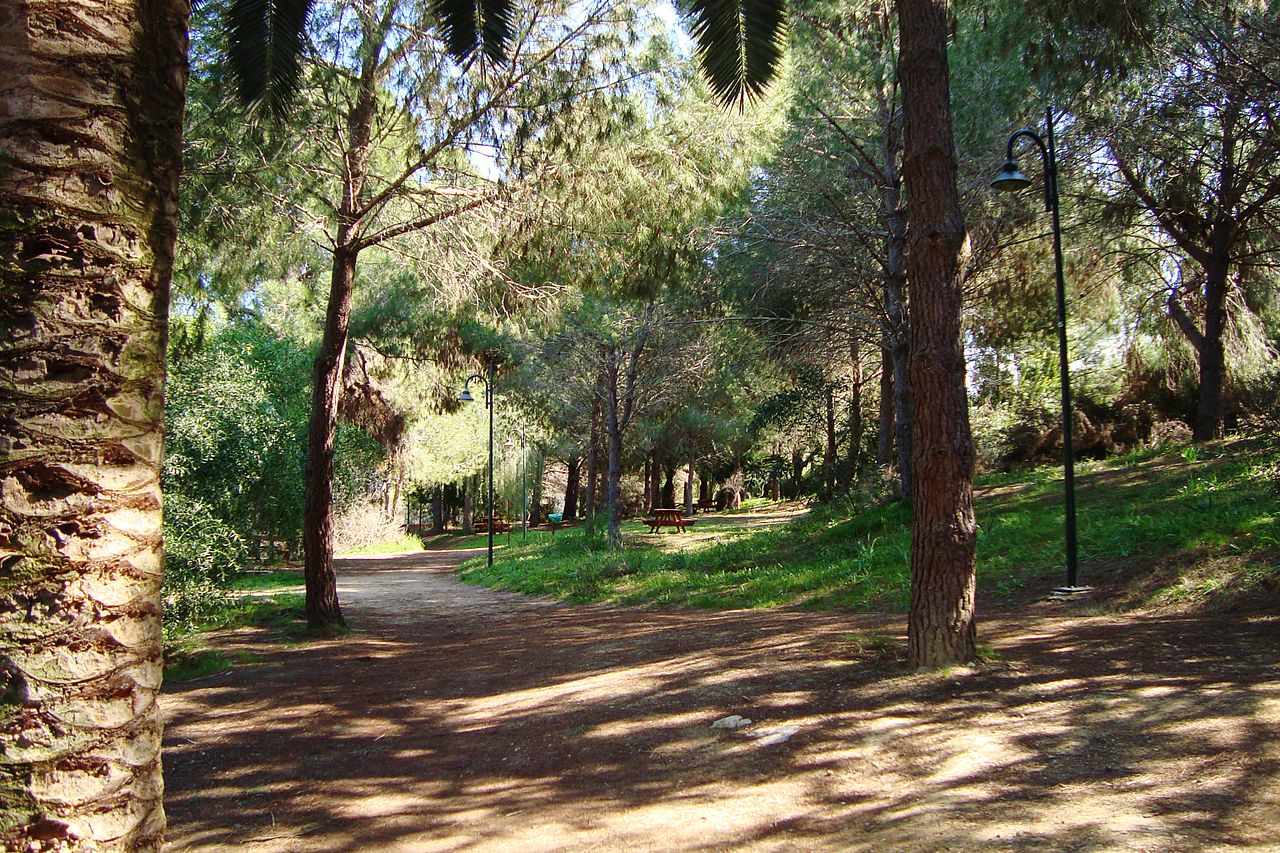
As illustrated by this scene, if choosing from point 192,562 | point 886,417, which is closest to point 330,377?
point 192,562

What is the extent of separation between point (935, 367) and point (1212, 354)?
12.5 metres

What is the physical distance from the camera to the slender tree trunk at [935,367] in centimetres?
524

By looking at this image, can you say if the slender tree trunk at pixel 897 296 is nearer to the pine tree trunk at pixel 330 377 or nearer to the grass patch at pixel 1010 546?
the grass patch at pixel 1010 546

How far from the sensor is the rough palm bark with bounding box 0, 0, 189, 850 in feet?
4.95

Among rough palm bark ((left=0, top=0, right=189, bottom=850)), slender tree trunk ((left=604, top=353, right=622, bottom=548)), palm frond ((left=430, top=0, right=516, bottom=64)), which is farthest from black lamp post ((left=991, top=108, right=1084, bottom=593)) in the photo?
slender tree trunk ((left=604, top=353, right=622, bottom=548))

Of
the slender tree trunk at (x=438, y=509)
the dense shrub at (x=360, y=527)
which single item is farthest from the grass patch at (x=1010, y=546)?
the slender tree trunk at (x=438, y=509)

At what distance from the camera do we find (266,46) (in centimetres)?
705

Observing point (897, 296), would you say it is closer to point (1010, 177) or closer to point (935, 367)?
point (1010, 177)

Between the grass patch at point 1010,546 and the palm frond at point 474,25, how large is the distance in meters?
6.72

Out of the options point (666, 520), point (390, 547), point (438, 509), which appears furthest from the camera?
point (438, 509)

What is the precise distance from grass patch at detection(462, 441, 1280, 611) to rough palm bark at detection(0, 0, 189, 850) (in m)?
8.16

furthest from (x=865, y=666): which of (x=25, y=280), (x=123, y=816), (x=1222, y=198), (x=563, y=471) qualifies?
(x=563, y=471)

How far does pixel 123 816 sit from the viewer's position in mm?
1579

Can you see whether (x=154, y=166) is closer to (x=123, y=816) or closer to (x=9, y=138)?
(x=9, y=138)
